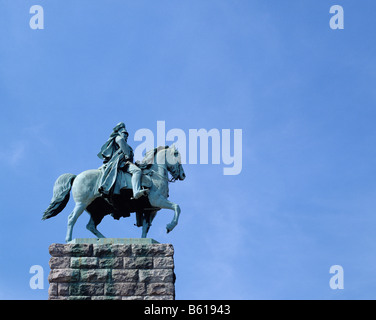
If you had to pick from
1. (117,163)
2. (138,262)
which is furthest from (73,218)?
(138,262)

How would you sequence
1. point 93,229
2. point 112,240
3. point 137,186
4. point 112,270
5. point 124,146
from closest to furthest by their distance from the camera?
point 112,270, point 112,240, point 137,186, point 93,229, point 124,146

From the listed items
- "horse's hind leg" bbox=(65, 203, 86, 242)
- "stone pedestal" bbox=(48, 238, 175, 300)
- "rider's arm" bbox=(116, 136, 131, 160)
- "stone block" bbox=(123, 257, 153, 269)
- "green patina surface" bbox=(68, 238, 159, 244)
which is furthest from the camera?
"rider's arm" bbox=(116, 136, 131, 160)

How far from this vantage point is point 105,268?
22672 millimetres

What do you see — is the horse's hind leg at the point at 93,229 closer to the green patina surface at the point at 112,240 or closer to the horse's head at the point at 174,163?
the green patina surface at the point at 112,240

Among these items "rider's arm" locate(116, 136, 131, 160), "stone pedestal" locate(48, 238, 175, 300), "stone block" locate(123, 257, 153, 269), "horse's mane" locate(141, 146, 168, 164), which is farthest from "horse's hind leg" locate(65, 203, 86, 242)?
"horse's mane" locate(141, 146, 168, 164)

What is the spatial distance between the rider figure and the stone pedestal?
1434 millimetres

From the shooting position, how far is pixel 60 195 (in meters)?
23.7

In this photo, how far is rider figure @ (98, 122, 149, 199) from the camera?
2322cm

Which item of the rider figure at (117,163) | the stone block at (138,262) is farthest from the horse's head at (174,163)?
the stone block at (138,262)

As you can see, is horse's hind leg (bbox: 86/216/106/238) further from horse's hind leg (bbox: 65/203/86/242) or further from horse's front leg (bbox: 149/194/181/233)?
horse's front leg (bbox: 149/194/181/233)

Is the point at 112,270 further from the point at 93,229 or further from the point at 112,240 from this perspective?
the point at 93,229

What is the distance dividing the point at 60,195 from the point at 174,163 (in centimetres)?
348
